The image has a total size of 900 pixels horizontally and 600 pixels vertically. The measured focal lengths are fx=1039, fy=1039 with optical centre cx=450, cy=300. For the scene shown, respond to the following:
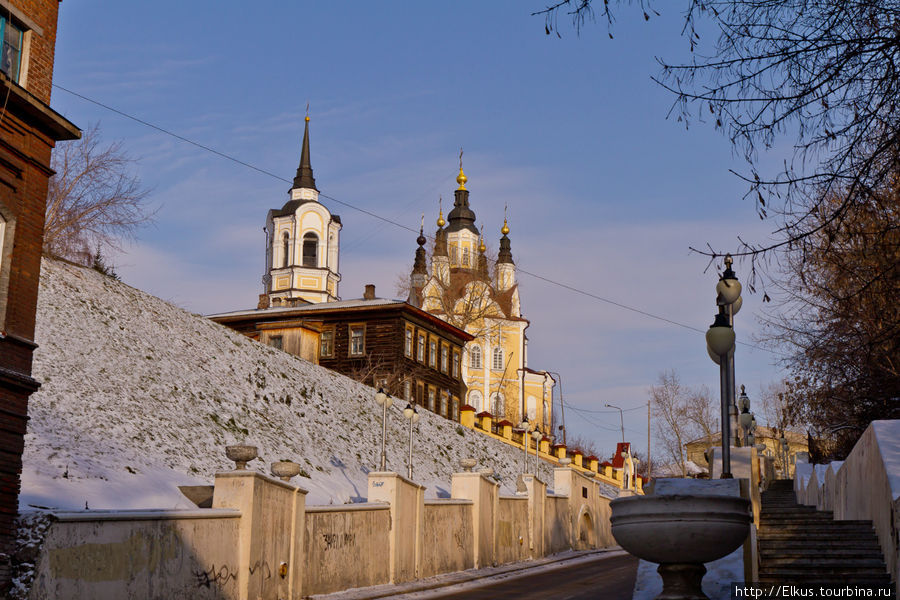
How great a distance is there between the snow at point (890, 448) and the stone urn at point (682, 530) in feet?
9.92

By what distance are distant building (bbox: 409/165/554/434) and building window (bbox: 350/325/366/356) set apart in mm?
23488

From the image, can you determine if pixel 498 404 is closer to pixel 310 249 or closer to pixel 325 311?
pixel 310 249

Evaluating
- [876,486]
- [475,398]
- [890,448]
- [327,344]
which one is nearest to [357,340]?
[327,344]

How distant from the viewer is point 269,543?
16734 millimetres

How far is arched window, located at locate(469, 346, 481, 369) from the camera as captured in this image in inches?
4003

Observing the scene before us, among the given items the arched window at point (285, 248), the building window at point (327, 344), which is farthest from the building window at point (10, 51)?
the arched window at point (285, 248)

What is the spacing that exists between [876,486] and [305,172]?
89539 millimetres

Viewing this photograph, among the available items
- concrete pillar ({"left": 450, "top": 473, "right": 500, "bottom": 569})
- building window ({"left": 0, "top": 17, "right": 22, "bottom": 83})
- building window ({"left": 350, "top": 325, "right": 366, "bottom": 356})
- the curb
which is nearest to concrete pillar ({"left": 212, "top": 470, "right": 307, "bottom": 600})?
the curb

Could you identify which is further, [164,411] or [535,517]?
[535,517]

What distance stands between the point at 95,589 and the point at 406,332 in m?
44.2

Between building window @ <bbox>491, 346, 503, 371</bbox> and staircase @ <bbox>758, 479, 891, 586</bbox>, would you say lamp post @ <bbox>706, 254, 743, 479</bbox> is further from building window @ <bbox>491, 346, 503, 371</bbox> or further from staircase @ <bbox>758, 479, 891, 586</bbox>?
building window @ <bbox>491, 346, 503, 371</bbox>

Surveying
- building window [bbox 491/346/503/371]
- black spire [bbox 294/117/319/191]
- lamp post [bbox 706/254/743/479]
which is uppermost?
black spire [bbox 294/117/319/191]

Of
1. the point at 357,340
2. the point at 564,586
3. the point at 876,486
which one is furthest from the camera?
the point at 357,340

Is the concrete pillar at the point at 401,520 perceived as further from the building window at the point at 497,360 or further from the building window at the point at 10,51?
the building window at the point at 497,360
